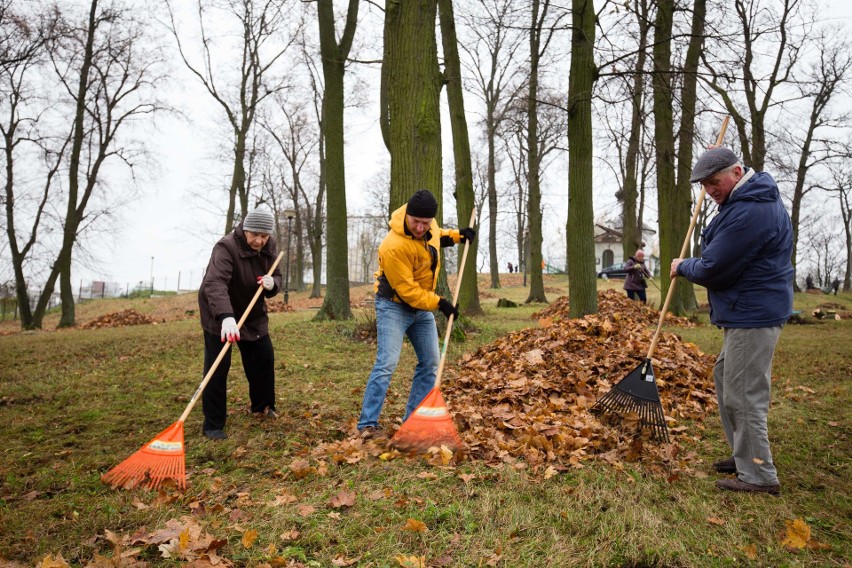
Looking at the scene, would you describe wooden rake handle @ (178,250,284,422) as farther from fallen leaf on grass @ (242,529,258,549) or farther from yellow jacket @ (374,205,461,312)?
fallen leaf on grass @ (242,529,258,549)

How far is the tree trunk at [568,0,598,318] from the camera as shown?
990 cm

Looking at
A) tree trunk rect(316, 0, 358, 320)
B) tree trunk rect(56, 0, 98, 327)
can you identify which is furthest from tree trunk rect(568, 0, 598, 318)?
tree trunk rect(56, 0, 98, 327)

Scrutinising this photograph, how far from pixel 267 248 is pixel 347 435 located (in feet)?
6.00

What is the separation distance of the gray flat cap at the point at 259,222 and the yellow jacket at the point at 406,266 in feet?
3.75

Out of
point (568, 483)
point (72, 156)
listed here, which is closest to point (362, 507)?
point (568, 483)

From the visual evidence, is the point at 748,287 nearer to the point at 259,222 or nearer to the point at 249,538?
the point at 249,538

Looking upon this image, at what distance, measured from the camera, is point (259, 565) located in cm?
278

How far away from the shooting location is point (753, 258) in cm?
359

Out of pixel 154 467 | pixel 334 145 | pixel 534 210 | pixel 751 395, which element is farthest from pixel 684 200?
pixel 154 467

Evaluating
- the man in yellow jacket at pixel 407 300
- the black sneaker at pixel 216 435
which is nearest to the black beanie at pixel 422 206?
the man in yellow jacket at pixel 407 300

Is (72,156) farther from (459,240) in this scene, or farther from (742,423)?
(742,423)

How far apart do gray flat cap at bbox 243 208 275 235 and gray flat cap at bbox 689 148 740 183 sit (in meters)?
3.31

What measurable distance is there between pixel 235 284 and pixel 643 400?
3.54 metres

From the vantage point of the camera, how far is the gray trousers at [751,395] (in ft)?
11.7
